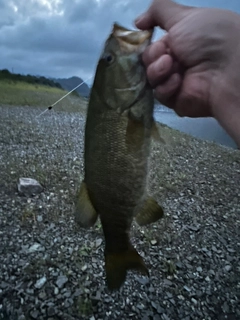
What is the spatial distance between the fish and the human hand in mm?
100

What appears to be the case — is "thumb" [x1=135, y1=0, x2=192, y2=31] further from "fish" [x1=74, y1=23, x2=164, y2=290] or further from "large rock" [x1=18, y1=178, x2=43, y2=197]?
"large rock" [x1=18, y1=178, x2=43, y2=197]

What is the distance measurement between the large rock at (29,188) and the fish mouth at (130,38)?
15.3ft

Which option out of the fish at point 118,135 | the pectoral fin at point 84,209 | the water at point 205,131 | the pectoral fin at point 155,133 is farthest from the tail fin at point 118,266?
the water at point 205,131

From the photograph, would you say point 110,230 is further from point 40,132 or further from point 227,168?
point 40,132

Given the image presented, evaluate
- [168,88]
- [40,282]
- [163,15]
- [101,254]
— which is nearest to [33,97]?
[101,254]

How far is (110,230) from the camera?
184cm

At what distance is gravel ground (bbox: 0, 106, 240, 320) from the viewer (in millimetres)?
3727

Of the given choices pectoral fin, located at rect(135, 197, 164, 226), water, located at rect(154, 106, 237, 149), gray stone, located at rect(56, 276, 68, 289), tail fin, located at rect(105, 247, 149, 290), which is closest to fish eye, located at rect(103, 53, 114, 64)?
pectoral fin, located at rect(135, 197, 164, 226)

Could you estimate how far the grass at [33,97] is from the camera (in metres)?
21.4

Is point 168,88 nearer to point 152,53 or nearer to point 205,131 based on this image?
point 152,53

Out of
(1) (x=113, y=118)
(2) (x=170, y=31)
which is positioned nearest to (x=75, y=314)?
(1) (x=113, y=118)

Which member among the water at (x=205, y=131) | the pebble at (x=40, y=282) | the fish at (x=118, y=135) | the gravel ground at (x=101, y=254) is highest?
the fish at (x=118, y=135)

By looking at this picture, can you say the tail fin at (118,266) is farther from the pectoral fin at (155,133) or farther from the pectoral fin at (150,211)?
the pectoral fin at (155,133)

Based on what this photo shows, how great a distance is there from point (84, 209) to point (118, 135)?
1.34 ft
